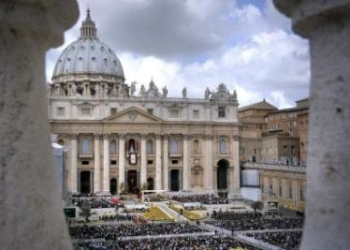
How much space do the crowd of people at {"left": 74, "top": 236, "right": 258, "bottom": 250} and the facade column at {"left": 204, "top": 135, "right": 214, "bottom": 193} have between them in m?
33.5

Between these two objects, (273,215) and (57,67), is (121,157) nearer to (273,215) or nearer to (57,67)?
(273,215)

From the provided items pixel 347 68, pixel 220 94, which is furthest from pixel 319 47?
pixel 220 94

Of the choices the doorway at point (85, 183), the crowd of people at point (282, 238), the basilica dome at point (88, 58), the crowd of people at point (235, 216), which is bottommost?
the crowd of people at point (235, 216)

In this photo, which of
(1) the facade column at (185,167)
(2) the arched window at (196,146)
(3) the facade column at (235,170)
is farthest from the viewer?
(3) the facade column at (235,170)

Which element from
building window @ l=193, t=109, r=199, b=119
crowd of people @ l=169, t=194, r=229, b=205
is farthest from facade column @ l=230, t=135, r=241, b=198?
crowd of people @ l=169, t=194, r=229, b=205

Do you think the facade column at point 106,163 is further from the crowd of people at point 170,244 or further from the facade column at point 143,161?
the crowd of people at point 170,244

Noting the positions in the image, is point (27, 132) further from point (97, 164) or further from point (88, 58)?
point (88, 58)

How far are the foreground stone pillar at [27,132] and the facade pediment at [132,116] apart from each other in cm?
5404

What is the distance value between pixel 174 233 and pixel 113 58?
185ft

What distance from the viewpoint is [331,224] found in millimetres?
2441

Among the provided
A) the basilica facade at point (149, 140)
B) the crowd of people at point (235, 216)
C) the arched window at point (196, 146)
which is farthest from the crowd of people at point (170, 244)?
the arched window at point (196, 146)

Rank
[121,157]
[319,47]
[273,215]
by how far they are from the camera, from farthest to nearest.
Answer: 1. [121,157]
2. [273,215]
3. [319,47]

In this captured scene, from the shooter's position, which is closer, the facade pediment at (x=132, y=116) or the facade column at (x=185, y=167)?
the facade pediment at (x=132, y=116)

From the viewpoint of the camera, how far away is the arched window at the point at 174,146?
193 ft
